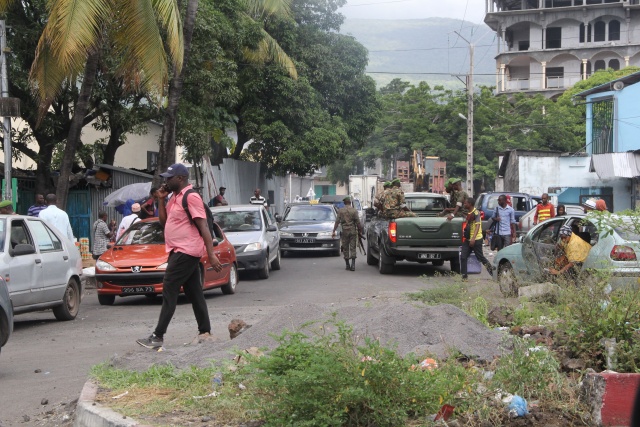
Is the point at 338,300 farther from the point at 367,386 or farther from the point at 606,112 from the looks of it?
the point at 606,112

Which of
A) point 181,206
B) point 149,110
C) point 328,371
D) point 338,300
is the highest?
point 149,110

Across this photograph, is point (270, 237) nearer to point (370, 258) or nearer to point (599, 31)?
point (370, 258)

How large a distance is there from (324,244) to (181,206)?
16396 mm

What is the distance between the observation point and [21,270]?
1076 cm

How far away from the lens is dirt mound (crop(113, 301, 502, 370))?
6922 millimetres

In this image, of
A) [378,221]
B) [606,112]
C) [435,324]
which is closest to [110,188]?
[378,221]

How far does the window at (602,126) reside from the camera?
37.8 meters

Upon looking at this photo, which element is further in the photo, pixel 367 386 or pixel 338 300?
pixel 338 300

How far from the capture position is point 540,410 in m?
5.27

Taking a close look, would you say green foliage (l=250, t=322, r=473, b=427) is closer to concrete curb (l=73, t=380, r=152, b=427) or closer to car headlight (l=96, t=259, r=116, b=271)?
concrete curb (l=73, t=380, r=152, b=427)

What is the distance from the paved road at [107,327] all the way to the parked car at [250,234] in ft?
1.42

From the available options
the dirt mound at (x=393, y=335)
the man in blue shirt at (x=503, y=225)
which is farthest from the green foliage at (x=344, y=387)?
the man in blue shirt at (x=503, y=225)

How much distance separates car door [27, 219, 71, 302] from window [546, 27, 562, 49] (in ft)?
240

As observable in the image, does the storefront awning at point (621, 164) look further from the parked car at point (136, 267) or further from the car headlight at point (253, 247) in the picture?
the parked car at point (136, 267)
